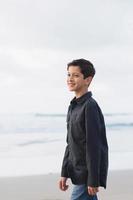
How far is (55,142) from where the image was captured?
345 inches

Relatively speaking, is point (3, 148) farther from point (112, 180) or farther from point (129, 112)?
point (129, 112)

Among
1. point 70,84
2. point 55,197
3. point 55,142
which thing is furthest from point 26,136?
point 70,84

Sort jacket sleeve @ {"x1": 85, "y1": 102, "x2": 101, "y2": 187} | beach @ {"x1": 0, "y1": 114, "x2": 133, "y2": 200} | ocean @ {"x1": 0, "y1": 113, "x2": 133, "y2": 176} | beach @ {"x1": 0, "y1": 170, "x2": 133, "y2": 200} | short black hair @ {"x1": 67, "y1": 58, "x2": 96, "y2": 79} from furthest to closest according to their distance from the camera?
ocean @ {"x1": 0, "y1": 113, "x2": 133, "y2": 176}, beach @ {"x1": 0, "y1": 114, "x2": 133, "y2": 200}, beach @ {"x1": 0, "y1": 170, "x2": 133, "y2": 200}, short black hair @ {"x1": 67, "y1": 58, "x2": 96, "y2": 79}, jacket sleeve @ {"x1": 85, "y1": 102, "x2": 101, "y2": 187}

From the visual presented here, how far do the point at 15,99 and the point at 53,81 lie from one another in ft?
2.87

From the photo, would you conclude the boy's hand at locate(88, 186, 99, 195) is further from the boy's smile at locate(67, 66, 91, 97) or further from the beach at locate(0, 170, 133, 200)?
the beach at locate(0, 170, 133, 200)

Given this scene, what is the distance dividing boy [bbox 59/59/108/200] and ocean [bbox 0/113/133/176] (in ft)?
11.2

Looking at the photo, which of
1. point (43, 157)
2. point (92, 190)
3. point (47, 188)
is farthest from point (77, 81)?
point (43, 157)

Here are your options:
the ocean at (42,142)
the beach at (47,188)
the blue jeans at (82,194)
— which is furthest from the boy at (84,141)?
the ocean at (42,142)

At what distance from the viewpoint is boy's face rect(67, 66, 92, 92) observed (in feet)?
9.91

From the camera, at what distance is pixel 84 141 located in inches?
114

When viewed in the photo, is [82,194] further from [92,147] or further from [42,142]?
[42,142]

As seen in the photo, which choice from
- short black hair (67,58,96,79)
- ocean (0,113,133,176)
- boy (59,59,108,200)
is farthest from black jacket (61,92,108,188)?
ocean (0,113,133,176)

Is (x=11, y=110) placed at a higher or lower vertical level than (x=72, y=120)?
lower

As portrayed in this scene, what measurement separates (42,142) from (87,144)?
605 cm
